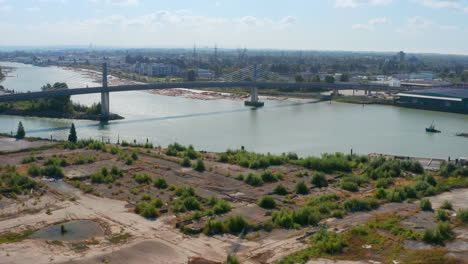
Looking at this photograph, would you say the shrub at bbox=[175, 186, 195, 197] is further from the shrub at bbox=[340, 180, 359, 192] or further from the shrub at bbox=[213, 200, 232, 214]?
the shrub at bbox=[340, 180, 359, 192]

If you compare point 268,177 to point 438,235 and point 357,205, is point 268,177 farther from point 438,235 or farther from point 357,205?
point 438,235

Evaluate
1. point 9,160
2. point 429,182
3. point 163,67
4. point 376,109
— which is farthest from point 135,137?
point 163,67

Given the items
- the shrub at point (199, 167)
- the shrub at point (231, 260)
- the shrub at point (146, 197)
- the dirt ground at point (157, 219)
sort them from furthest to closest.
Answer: the shrub at point (199, 167)
the shrub at point (146, 197)
the dirt ground at point (157, 219)
the shrub at point (231, 260)

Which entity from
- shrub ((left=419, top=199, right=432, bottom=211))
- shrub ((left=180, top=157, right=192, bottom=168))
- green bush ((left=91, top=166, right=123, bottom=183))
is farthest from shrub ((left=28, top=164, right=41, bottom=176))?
shrub ((left=419, top=199, right=432, bottom=211))

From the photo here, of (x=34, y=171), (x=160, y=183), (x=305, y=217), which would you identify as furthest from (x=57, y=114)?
(x=305, y=217)

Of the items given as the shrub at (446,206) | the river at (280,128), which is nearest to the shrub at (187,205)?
the shrub at (446,206)

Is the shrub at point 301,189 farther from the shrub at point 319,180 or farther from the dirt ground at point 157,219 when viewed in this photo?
the shrub at point 319,180
